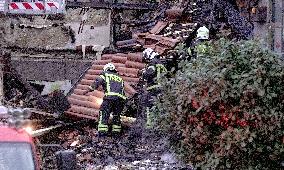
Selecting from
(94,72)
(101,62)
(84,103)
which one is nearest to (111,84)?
(84,103)

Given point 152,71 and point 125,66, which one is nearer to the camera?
point 152,71

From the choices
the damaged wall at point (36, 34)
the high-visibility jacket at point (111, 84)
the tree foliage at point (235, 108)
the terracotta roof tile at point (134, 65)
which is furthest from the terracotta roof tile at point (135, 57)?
the tree foliage at point (235, 108)

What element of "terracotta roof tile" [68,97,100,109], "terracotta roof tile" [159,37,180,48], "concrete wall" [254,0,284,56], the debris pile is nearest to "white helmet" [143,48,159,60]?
"terracotta roof tile" [159,37,180,48]

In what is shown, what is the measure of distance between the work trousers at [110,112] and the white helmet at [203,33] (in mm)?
2245

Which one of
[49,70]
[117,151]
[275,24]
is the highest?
[275,24]

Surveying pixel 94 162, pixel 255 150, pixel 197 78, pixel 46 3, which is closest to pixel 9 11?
pixel 46 3

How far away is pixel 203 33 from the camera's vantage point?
12641mm

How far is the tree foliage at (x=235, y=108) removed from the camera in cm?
702

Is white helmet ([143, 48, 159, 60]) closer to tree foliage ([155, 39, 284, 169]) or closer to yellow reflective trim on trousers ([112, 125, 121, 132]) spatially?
yellow reflective trim on trousers ([112, 125, 121, 132])

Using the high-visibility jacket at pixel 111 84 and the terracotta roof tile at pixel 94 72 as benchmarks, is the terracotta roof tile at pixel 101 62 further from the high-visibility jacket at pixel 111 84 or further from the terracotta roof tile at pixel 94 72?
the high-visibility jacket at pixel 111 84

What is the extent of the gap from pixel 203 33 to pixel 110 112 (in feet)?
9.07

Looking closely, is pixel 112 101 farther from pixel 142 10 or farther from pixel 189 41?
pixel 142 10

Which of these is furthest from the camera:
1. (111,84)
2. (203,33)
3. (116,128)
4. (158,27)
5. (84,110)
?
(158,27)

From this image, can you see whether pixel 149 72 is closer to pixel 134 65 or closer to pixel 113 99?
pixel 113 99
